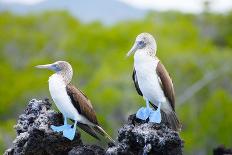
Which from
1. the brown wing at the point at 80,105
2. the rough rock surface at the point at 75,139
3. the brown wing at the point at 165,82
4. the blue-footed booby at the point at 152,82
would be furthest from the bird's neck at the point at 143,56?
the brown wing at the point at 80,105

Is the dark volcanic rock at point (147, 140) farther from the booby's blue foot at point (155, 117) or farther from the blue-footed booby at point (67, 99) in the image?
the blue-footed booby at point (67, 99)

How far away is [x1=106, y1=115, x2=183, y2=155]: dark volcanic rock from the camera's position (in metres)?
8.29

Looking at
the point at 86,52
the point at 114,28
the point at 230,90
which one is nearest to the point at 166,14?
the point at 114,28

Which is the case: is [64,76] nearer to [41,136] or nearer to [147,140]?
[41,136]

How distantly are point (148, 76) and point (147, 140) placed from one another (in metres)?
0.90

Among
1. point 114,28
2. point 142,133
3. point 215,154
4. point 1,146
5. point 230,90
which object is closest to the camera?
point 142,133

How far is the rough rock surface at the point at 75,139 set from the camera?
27.3 ft

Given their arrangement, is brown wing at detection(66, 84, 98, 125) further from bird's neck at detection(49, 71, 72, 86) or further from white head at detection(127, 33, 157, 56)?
white head at detection(127, 33, 157, 56)

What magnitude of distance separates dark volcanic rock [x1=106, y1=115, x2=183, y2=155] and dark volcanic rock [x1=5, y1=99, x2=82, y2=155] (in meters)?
0.76

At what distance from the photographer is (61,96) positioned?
910cm

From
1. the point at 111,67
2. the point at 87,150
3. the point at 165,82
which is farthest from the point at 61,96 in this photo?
the point at 111,67

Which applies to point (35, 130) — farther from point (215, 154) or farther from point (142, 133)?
point (215, 154)

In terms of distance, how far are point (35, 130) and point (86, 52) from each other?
38.8 m

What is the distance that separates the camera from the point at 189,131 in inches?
1292
